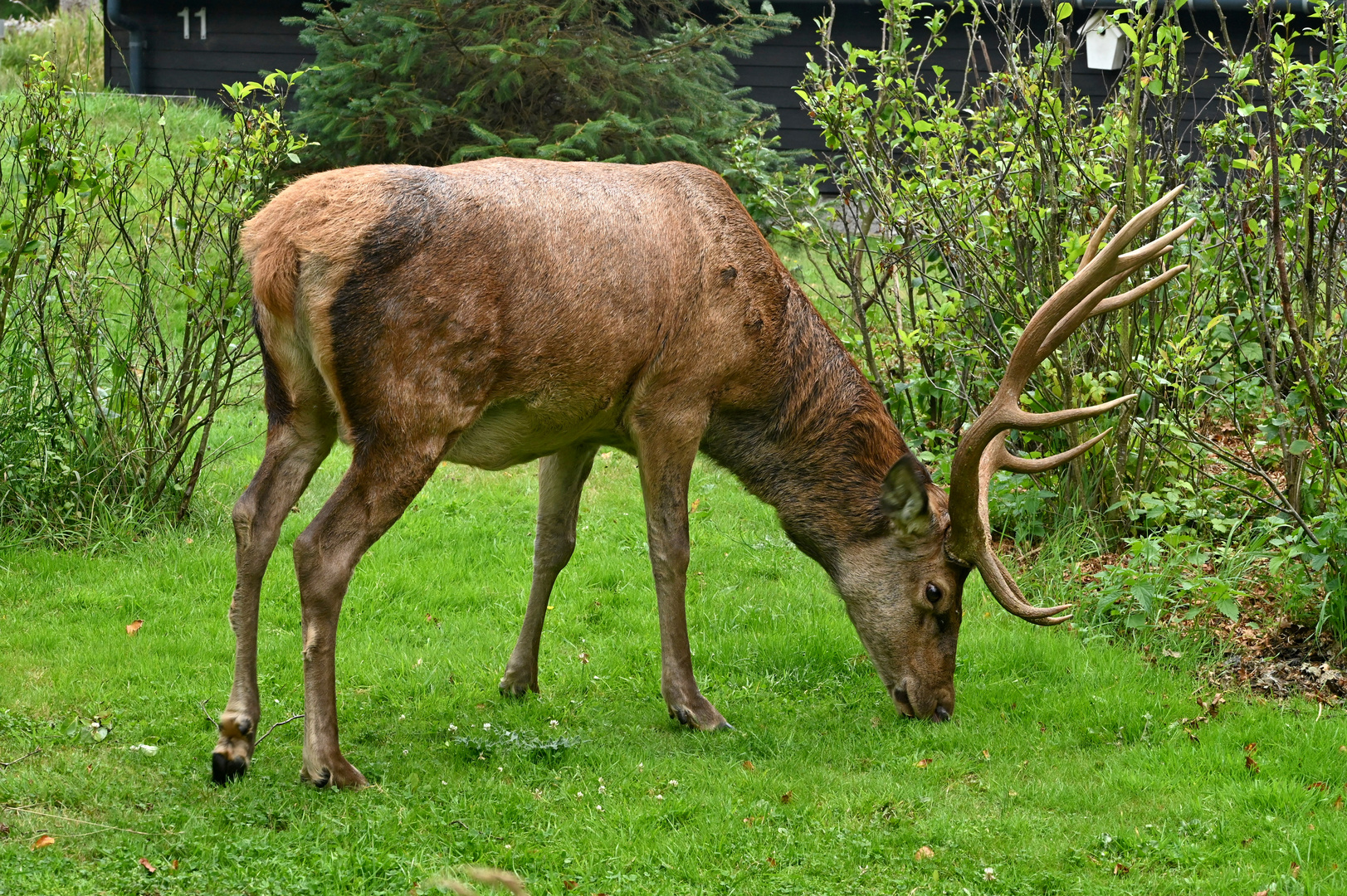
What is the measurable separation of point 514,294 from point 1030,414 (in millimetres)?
2110

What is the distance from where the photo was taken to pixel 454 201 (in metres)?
4.73

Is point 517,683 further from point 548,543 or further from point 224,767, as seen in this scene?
point 224,767

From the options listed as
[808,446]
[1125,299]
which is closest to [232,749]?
[808,446]

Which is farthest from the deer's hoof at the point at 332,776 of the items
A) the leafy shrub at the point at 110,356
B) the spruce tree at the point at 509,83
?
the spruce tree at the point at 509,83

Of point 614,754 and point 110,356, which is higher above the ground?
point 110,356

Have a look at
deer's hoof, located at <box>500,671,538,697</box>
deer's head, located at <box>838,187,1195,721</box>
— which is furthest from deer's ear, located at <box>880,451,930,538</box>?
deer's hoof, located at <box>500,671,538,697</box>

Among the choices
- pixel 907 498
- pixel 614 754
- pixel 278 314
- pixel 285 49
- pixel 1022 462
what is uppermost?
pixel 285 49

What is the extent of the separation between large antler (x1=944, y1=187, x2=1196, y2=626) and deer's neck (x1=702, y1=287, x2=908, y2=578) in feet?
1.25

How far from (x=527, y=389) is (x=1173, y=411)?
3360mm

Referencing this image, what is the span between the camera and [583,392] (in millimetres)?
Result: 4996

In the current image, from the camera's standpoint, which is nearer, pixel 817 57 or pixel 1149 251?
pixel 1149 251

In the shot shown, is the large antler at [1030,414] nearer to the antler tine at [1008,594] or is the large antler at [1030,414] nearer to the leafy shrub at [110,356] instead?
the antler tine at [1008,594]

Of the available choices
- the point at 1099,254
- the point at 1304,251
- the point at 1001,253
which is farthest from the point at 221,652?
the point at 1304,251

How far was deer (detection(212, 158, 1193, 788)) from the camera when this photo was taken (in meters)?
4.52
